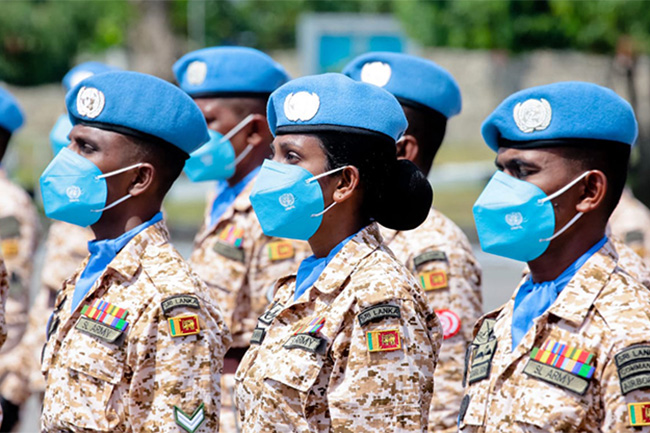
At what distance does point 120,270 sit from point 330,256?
0.72 metres

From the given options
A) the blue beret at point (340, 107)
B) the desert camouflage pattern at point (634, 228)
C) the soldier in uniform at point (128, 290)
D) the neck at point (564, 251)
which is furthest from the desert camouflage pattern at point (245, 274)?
the desert camouflage pattern at point (634, 228)

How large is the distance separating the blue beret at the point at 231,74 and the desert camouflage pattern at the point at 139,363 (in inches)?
66.6

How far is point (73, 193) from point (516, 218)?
1.52 metres

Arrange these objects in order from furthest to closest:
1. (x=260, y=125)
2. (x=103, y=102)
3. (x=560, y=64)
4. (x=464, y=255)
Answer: (x=560, y=64) < (x=260, y=125) < (x=464, y=255) < (x=103, y=102)

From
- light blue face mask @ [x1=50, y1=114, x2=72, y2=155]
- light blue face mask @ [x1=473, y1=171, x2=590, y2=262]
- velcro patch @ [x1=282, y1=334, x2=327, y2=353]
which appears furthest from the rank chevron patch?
light blue face mask @ [x1=50, y1=114, x2=72, y2=155]

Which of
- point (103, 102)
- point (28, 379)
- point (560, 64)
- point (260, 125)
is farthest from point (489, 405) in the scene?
point (560, 64)

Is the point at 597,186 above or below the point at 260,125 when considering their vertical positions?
below

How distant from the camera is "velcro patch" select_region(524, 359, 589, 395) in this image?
269 centimetres

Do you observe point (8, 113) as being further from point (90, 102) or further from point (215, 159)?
point (90, 102)

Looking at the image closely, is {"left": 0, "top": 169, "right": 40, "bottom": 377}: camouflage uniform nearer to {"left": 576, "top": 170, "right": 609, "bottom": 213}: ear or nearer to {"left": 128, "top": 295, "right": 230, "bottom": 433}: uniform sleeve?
{"left": 128, "top": 295, "right": 230, "bottom": 433}: uniform sleeve

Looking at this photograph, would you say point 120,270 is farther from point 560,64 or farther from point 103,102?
point 560,64

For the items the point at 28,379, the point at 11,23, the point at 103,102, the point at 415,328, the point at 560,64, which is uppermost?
the point at 11,23

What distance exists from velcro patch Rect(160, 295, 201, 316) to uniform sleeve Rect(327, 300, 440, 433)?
0.56 m

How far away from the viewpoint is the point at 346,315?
2.93 metres
